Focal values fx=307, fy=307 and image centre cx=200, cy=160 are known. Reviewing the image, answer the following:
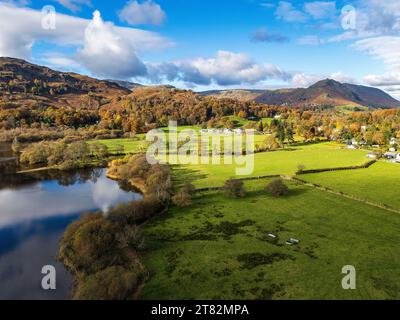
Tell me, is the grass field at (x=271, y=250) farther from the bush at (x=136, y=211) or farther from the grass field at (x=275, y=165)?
the grass field at (x=275, y=165)

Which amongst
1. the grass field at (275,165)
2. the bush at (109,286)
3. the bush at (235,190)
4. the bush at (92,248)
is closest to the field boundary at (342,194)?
the grass field at (275,165)

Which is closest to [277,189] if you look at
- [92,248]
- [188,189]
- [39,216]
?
[188,189]

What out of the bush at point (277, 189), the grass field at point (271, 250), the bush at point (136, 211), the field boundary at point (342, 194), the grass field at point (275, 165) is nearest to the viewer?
the grass field at point (271, 250)

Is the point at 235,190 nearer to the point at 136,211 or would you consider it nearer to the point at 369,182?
the point at 136,211

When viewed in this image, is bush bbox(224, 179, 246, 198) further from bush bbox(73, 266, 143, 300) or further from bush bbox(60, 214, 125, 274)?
bush bbox(73, 266, 143, 300)

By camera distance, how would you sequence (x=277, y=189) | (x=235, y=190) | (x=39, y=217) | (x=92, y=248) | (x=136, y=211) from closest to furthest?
(x=92, y=248) → (x=136, y=211) → (x=39, y=217) → (x=235, y=190) → (x=277, y=189)
